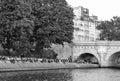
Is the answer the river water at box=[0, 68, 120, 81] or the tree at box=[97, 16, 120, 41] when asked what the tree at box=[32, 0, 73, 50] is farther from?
the tree at box=[97, 16, 120, 41]

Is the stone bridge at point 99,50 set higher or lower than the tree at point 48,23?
lower

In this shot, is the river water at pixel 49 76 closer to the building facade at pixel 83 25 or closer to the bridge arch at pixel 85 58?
the bridge arch at pixel 85 58

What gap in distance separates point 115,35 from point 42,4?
42342mm

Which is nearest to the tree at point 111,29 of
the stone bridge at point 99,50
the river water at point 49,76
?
the stone bridge at point 99,50

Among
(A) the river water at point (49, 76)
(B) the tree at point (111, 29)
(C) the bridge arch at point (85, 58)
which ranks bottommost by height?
(C) the bridge arch at point (85, 58)

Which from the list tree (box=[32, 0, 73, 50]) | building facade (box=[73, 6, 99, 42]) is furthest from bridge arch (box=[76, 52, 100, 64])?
building facade (box=[73, 6, 99, 42])

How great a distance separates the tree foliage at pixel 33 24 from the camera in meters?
65.1

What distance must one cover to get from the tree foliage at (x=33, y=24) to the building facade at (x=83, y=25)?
1618 inches

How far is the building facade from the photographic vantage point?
12782cm

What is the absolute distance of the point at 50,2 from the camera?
78.8 metres

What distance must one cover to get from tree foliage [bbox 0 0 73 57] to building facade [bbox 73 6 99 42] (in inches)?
1618

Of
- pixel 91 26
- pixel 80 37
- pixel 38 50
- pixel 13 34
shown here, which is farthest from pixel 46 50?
pixel 91 26

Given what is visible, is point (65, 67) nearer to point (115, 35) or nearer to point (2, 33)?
point (2, 33)

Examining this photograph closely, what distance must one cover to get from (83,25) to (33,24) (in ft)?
216
